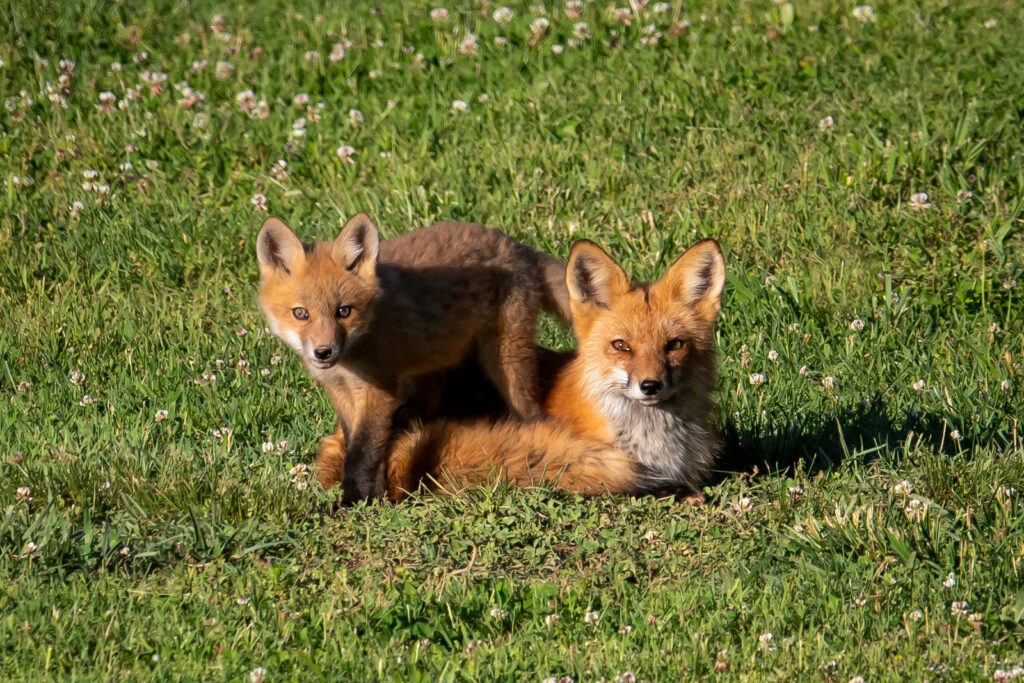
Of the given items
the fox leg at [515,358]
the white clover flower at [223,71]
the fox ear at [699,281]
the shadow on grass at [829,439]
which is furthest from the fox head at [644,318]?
the white clover flower at [223,71]

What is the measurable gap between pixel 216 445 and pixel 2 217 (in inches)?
124

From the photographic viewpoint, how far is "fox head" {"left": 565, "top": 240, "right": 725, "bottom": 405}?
15.9ft

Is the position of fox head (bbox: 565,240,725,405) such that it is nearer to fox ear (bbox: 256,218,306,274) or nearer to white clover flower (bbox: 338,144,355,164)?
fox ear (bbox: 256,218,306,274)

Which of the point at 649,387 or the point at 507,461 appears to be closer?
the point at 649,387

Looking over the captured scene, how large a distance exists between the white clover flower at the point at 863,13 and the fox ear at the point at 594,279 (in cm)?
525

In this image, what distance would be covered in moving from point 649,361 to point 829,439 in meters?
1.39

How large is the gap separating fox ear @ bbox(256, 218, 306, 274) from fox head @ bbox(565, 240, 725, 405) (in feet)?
3.82

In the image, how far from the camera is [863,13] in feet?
30.3

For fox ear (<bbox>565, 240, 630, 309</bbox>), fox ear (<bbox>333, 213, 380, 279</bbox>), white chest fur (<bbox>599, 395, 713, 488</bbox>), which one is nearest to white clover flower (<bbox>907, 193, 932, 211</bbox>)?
white chest fur (<bbox>599, 395, 713, 488</bbox>)

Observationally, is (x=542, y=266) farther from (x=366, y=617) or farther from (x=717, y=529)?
(x=366, y=617)

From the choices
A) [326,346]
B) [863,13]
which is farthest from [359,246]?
[863,13]

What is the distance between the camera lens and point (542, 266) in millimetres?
5520

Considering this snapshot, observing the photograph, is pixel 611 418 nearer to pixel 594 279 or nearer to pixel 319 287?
pixel 594 279

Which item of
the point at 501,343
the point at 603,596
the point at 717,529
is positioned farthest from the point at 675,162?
the point at 603,596
